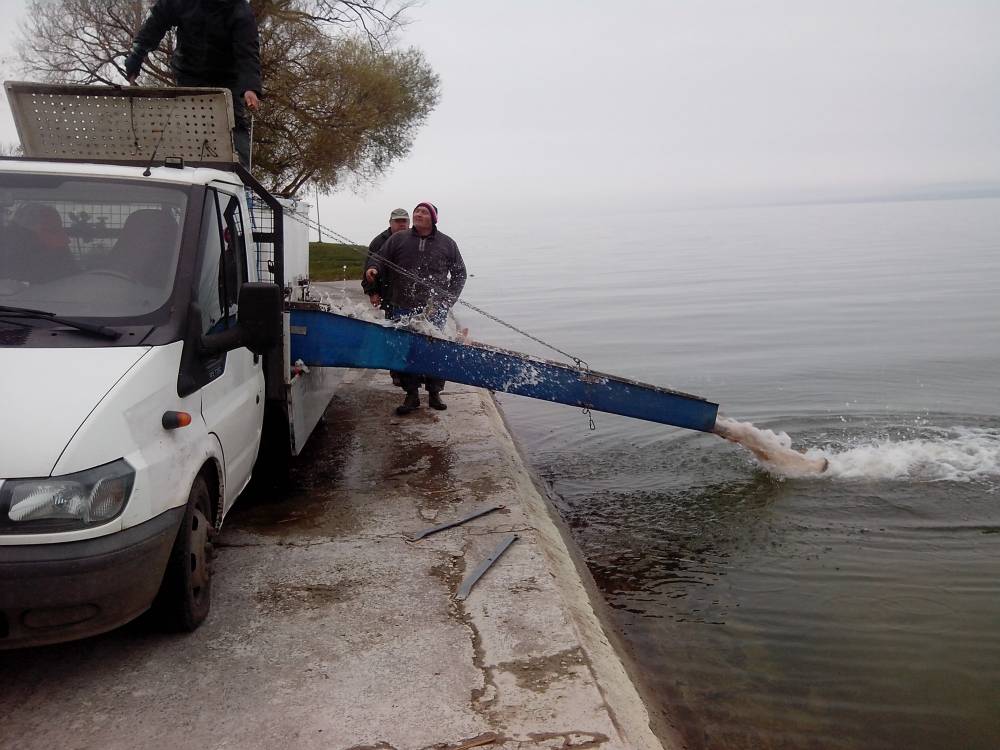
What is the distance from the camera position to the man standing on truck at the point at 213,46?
6.62 meters

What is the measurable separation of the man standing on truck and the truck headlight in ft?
12.5

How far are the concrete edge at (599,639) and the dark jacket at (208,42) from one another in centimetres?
387

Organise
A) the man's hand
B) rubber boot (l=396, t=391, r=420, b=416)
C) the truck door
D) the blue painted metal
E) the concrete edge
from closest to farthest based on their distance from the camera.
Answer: the concrete edge
the truck door
the blue painted metal
the man's hand
rubber boot (l=396, t=391, r=420, b=416)

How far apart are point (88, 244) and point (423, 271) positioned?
4.40 m

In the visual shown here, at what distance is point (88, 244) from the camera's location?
412 cm

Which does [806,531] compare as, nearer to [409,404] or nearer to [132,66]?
[409,404]

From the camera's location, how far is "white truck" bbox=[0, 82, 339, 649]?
3.17 meters

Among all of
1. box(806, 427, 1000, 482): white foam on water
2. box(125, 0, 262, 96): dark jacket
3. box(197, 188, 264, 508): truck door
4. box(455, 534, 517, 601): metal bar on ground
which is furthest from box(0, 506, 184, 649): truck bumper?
box(806, 427, 1000, 482): white foam on water

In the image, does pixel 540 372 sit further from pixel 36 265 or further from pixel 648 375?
pixel 648 375

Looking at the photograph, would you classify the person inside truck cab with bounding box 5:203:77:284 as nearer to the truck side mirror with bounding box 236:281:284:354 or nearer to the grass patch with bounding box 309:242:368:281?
the truck side mirror with bounding box 236:281:284:354

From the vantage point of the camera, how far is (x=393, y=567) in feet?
15.8

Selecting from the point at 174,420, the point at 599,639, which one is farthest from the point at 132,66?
the point at 599,639

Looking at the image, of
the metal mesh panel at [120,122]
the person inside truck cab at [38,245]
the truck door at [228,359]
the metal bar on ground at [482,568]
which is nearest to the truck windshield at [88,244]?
the person inside truck cab at [38,245]

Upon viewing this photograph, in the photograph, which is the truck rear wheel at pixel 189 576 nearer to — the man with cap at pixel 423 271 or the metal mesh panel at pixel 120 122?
the metal mesh panel at pixel 120 122
